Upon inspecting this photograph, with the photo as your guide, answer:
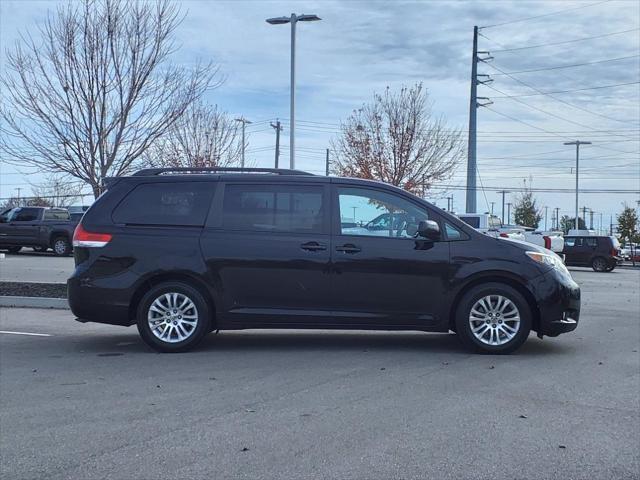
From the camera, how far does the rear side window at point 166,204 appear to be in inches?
305

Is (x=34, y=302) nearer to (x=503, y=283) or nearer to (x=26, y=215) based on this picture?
(x=503, y=283)

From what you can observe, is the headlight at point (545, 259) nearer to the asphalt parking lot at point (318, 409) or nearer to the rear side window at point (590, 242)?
the asphalt parking lot at point (318, 409)

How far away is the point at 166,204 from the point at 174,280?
853mm

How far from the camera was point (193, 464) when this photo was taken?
4355 millimetres

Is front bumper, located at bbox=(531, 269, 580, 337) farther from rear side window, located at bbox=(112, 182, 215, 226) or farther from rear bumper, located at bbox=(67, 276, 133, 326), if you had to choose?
rear bumper, located at bbox=(67, 276, 133, 326)

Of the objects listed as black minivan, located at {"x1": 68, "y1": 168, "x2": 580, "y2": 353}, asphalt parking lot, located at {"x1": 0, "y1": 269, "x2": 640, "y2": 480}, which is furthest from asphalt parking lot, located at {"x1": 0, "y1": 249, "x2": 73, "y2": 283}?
black minivan, located at {"x1": 68, "y1": 168, "x2": 580, "y2": 353}

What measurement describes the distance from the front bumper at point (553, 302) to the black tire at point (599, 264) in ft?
80.2

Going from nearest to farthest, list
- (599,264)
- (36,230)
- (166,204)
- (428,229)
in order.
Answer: (428,229)
(166,204)
(36,230)
(599,264)

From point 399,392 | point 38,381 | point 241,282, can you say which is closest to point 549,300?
point 399,392

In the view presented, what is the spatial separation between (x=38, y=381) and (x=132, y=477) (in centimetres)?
272

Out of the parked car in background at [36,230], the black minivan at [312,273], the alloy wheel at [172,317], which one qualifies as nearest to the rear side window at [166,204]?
the black minivan at [312,273]

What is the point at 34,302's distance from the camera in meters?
11.2

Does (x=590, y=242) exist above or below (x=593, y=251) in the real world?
above

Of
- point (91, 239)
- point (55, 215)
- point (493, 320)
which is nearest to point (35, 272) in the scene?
point (55, 215)
